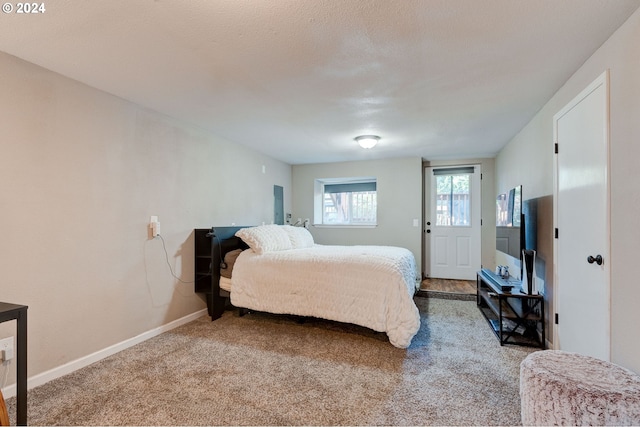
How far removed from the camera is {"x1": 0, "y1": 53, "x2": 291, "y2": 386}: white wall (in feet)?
A: 6.29

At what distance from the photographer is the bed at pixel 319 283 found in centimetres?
253

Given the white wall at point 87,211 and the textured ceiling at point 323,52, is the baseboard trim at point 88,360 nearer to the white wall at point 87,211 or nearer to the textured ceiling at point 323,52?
the white wall at point 87,211

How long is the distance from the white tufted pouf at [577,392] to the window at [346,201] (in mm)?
3855

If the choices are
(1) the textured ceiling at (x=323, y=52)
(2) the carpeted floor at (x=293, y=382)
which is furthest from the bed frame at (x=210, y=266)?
(1) the textured ceiling at (x=323, y=52)

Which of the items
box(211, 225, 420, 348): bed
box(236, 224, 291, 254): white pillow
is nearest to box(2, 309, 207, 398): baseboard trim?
box(211, 225, 420, 348): bed

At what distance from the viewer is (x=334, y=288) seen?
2.78 m

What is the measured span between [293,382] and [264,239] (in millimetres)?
1662

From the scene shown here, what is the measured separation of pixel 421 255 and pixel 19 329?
4723 mm

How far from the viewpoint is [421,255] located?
492 cm

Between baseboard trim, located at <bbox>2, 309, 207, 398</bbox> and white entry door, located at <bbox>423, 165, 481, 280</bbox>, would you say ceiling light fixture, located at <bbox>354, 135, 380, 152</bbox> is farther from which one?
baseboard trim, located at <bbox>2, 309, 207, 398</bbox>

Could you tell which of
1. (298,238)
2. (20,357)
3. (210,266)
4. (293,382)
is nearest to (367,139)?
(298,238)

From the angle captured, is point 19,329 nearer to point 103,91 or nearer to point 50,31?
point 50,31

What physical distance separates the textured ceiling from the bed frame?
4.21 feet

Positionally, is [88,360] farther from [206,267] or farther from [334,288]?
[334,288]
